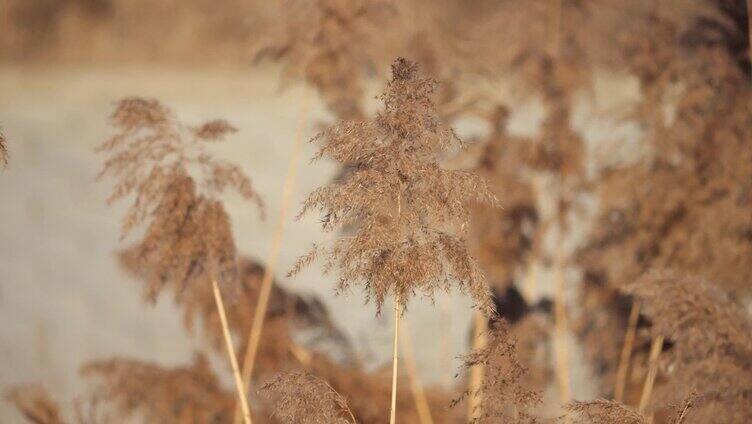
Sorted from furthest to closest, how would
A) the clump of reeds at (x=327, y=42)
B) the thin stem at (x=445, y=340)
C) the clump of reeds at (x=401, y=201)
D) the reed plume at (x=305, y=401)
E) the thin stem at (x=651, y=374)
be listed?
the thin stem at (x=445, y=340), the clump of reeds at (x=327, y=42), the thin stem at (x=651, y=374), the reed plume at (x=305, y=401), the clump of reeds at (x=401, y=201)

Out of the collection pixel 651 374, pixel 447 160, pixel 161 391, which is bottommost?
pixel 651 374

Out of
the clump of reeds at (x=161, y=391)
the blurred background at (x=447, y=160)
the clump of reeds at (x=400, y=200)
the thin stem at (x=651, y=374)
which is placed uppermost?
the blurred background at (x=447, y=160)

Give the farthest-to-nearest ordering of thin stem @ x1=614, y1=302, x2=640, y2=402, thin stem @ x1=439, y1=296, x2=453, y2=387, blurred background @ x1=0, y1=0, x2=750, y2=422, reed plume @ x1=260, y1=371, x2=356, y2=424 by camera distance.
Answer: thin stem @ x1=439, y1=296, x2=453, y2=387, thin stem @ x1=614, y1=302, x2=640, y2=402, blurred background @ x1=0, y1=0, x2=750, y2=422, reed plume @ x1=260, y1=371, x2=356, y2=424

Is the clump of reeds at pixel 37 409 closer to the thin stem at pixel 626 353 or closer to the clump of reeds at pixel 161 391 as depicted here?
the clump of reeds at pixel 161 391

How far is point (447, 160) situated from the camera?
5.15 meters

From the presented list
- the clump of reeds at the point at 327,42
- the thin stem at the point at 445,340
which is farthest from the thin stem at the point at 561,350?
the clump of reeds at the point at 327,42

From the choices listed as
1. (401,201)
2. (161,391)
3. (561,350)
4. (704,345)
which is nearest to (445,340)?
(561,350)

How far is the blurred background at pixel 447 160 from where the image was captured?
5.38 m

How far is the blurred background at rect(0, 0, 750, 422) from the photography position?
17.6ft

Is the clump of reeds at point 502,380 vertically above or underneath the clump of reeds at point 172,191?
underneath

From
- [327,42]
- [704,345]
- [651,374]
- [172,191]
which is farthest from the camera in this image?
[327,42]

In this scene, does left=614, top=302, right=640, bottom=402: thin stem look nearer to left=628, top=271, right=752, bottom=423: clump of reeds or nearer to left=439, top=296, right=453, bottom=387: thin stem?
left=439, top=296, right=453, bottom=387: thin stem

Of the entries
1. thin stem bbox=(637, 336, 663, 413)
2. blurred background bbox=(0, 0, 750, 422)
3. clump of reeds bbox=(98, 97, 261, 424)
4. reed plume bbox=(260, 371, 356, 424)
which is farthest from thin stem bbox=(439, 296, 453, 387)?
reed plume bbox=(260, 371, 356, 424)

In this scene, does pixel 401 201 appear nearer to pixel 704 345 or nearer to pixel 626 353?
pixel 704 345
